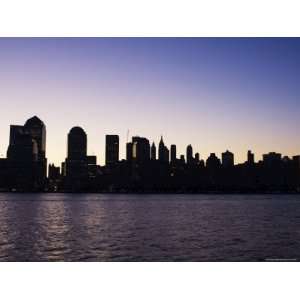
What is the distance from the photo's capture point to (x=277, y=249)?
18422mm

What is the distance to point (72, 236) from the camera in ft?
76.0
